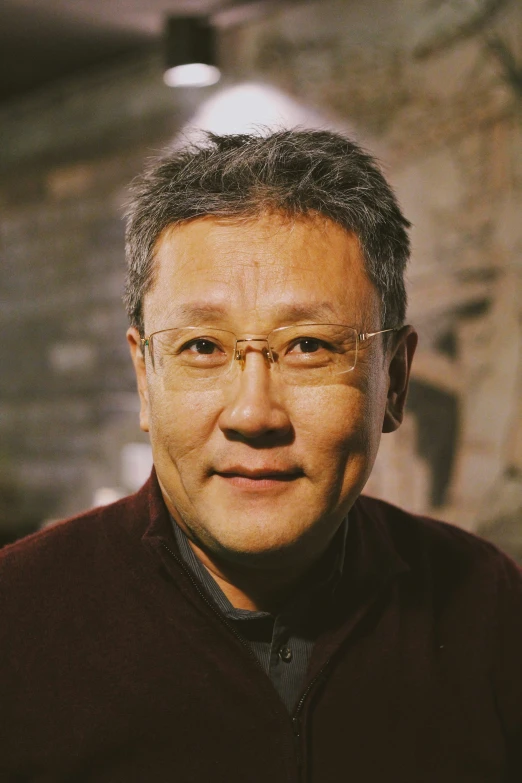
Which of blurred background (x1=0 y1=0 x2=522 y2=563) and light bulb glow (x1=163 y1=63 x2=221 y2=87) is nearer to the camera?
blurred background (x1=0 y1=0 x2=522 y2=563)

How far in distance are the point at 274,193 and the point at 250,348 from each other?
25 cm

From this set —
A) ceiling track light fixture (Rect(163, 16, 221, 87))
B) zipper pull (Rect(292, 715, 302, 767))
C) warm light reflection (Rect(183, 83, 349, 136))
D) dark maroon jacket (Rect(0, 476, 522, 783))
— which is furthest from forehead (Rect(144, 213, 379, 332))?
ceiling track light fixture (Rect(163, 16, 221, 87))

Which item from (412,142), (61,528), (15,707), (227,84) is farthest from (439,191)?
(15,707)

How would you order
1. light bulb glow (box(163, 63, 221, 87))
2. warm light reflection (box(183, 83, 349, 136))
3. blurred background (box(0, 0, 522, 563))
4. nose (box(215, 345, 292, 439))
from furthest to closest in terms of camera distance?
light bulb glow (box(163, 63, 221, 87))
warm light reflection (box(183, 83, 349, 136))
blurred background (box(0, 0, 522, 563))
nose (box(215, 345, 292, 439))

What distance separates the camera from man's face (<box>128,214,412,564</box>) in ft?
3.53

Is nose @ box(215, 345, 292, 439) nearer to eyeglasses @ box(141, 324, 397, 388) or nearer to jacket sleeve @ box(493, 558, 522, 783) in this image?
eyeglasses @ box(141, 324, 397, 388)

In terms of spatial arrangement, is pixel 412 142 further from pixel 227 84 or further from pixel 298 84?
pixel 227 84

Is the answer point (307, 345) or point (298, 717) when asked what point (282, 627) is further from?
point (307, 345)

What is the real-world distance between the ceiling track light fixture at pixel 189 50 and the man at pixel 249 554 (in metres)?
2.04

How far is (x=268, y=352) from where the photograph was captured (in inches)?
42.5

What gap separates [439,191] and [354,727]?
74.9 inches

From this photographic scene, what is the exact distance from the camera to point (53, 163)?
3.86 metres

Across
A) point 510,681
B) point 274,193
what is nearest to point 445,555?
point 510,681

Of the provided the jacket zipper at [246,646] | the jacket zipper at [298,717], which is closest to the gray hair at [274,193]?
the jacket zipper at [246,646]
